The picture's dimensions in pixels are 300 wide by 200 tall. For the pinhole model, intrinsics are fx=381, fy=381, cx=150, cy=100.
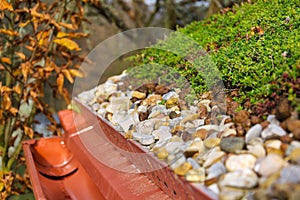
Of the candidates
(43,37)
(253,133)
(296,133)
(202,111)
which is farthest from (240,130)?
(43,37)

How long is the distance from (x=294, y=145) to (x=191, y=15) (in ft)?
13.0

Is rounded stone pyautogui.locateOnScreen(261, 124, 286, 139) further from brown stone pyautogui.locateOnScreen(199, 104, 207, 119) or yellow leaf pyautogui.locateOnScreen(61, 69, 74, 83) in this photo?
yellow leaf pyautogui.locateOnScreen(61, 69, 74, 83)

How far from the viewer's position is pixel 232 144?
35.4 inches

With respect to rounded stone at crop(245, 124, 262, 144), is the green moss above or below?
Answer: above

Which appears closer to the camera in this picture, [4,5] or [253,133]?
[253,133]

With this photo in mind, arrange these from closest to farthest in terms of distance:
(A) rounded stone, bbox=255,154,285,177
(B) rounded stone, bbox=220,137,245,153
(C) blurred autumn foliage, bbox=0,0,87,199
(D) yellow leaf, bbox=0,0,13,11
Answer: (A) rounded stone, bbox=255,154,285,177, (B) rounded stone, bbox=220,137,245,153, (D) yellow leaf, bbox=0,0,13,11, (C) blurred autumn foliage, bbox=0,0,87,199

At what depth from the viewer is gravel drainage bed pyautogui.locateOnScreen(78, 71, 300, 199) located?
76 centimetres

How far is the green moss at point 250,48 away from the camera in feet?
3.78

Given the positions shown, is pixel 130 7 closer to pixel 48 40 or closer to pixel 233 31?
pixel 48 40

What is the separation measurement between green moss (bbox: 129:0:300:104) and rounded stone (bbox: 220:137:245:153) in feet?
0.71

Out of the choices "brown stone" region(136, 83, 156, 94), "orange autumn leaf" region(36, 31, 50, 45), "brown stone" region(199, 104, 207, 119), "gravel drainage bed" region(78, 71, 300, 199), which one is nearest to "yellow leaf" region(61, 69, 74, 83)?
"orange autumn leaf" region(36, 31, 50, 45)

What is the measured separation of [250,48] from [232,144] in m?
0.60

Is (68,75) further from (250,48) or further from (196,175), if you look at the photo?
(196,175)

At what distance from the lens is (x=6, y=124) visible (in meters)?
2.38
